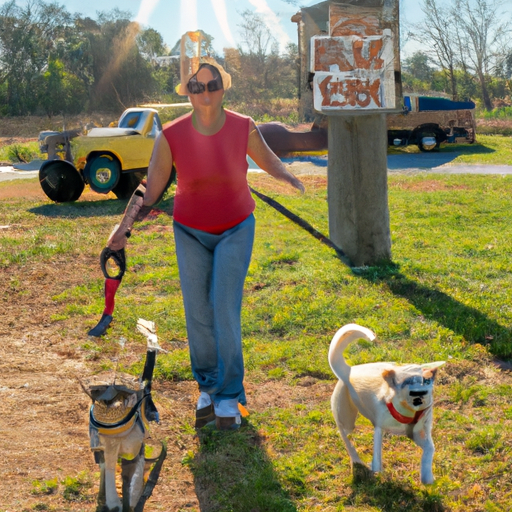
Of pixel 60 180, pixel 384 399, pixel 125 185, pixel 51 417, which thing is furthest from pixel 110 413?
pixel 125 185

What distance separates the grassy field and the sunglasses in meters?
1.86

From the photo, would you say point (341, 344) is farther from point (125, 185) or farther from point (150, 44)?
point (150, 44)

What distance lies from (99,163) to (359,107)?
6269 millimetres

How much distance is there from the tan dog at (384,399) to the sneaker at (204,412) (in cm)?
92

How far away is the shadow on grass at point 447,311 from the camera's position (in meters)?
4.91

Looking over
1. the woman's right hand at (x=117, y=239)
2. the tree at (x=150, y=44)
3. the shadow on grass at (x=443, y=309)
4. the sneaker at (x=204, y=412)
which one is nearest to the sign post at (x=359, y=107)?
the shadow on grass at (x=443, y=309)

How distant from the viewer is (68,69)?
34.5m

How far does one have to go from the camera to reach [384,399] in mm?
2975

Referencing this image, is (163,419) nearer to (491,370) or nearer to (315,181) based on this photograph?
(491,370)

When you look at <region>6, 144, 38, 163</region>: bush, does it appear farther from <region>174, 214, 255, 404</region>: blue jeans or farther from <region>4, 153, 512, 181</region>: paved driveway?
<region>174, 214, 255, 404</region>: blue jeans

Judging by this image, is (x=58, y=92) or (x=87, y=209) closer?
(x=87, y=209)

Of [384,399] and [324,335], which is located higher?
[384,399]

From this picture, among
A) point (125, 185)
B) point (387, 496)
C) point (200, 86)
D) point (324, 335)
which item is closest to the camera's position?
Result: point (387, 496)

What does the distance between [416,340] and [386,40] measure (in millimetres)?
2819
